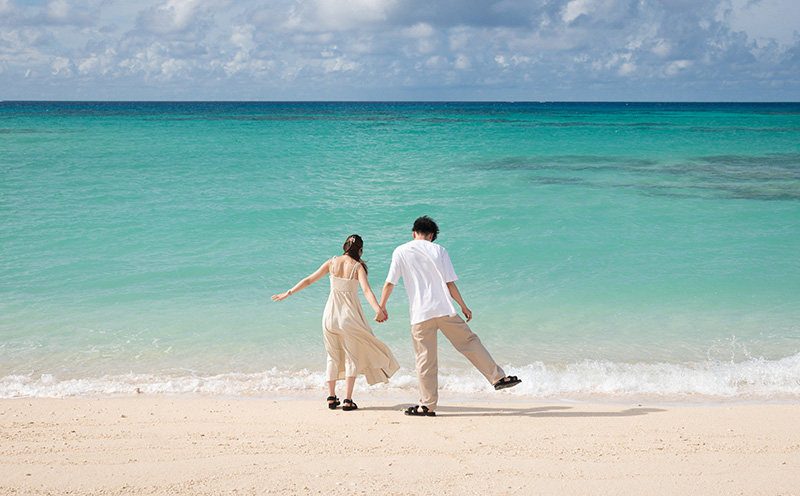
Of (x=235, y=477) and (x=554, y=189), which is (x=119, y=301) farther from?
(x=554, y=189)

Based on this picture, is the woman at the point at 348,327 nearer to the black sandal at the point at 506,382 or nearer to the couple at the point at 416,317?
the couple at the point at 416,317

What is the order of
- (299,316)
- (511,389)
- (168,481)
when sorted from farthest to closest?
(299,316) < (511,389) < (168,481)

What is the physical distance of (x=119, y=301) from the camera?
772 centimetres

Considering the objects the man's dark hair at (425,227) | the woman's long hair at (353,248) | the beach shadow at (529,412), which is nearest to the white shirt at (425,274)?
the man's dark hair at (425,227)

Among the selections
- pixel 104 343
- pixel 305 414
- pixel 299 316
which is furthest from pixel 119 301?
pixel 305 414

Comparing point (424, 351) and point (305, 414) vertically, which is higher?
point (424, 351)

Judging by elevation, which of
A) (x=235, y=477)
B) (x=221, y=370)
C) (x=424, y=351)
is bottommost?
(x=221, y=370)

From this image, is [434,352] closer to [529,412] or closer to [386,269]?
[529,412]

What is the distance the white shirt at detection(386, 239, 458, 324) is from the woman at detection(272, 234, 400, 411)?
1.10 feet

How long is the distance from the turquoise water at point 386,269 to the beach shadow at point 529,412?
0.41 m

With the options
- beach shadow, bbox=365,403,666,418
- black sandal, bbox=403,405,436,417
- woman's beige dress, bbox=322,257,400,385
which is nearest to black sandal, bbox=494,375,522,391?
beach shadow, bbox=365,403,666,418

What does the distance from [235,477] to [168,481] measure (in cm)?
36

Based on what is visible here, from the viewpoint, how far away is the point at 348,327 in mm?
4770

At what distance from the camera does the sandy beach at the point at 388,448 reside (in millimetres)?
3324
